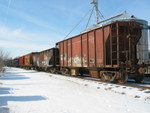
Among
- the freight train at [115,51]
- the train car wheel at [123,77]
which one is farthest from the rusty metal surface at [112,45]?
the train car wheel at [123,77]

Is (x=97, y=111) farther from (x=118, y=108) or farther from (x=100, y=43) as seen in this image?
(x=100, y=43)

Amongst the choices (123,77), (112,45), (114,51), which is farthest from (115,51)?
(123,77)

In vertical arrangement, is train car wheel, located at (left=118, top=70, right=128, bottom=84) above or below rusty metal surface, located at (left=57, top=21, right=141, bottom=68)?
below

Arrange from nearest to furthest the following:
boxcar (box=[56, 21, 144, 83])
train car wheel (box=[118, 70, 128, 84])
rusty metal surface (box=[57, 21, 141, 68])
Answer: train car wheel (box=[118, 70, 128, 84])
boxcar (box=[56, 21, 144, 83])
rusty metal surface (box=[57, 21, 141, 68])

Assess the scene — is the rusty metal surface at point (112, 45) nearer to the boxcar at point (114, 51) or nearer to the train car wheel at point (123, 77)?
the boxcar at point (114, 51)

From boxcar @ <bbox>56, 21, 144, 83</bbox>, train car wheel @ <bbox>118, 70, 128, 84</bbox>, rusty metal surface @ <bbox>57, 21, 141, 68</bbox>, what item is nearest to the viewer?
train car wheel @ <bbox>118, 70, 128, 84</bbox>

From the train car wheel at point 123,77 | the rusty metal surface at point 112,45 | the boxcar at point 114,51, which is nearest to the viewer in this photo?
the train car wheel at point 123,77

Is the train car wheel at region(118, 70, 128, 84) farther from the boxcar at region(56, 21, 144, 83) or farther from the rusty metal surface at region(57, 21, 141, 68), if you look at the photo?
the rusty metal surface at region(57, 21, 141, 68)

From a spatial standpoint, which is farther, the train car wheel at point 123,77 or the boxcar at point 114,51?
the boxcar at point 114,51

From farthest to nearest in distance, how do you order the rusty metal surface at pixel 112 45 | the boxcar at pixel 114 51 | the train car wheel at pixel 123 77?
the rusty metal surface at pixel 112 45 → the boxcar at pixel 114 51 → the train car wheel at pixel 123 77

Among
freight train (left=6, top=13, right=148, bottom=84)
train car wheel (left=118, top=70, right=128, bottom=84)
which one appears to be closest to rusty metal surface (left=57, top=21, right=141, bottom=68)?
freight train (left=6, top=13, right=148, bottom=84)

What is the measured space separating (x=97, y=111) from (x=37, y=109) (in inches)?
75.7

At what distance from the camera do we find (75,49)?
1638 centimetres

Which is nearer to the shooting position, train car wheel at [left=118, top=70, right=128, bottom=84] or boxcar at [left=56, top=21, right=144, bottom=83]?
train car wheel at [left=118, top=70, right=128, bottom=84]
